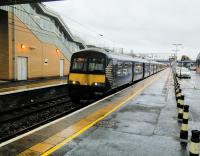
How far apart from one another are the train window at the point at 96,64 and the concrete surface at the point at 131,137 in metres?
4.46

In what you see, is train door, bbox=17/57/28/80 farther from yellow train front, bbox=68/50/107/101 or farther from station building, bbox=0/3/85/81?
yellow train front, bbox=68/50/107/101

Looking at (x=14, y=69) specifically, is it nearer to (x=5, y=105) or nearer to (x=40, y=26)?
(x=40, y=26)

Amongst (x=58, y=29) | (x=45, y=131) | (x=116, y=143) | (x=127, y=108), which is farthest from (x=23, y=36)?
(x=116, y=143)

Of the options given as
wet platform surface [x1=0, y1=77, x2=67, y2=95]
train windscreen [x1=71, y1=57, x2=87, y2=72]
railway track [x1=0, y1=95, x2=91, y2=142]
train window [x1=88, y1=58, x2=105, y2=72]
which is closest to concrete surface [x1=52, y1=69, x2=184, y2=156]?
railway track [x1=0, y1=95, x2=91, y2=142]

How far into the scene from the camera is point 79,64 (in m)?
15.2

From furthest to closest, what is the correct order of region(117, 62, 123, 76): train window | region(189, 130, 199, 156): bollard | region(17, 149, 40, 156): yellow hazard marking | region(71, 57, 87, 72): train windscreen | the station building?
the station building, region(117, 62, 123, 76): train window, region(71, 57, 87, 72): train windscreen, region(17, 149, 40, 156): yellow hazard marking, region(189, 130, 199, 156): bollard

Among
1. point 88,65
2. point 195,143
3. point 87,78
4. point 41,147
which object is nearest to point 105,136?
point 41,147

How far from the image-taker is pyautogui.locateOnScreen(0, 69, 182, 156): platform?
20.4 feet

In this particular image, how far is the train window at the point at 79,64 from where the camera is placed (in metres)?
15.0

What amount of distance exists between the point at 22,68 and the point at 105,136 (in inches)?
745

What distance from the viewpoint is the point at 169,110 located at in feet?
37.1

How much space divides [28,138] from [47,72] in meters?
23.0

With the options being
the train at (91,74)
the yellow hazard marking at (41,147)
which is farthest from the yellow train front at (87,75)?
the yellow hazard marking at (41,147)

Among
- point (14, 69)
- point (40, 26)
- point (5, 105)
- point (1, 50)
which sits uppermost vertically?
point (40, 26)
